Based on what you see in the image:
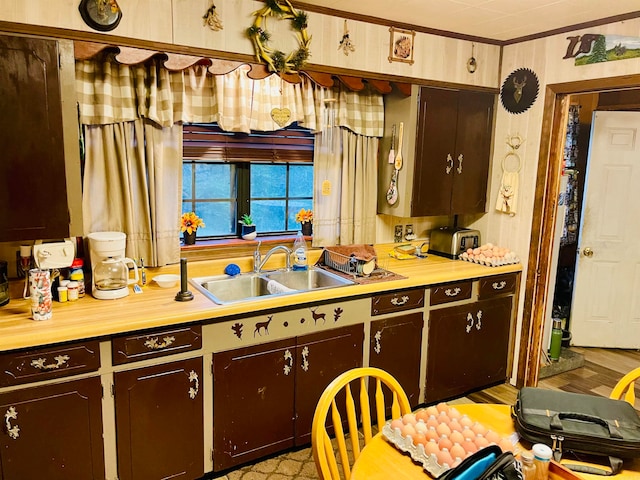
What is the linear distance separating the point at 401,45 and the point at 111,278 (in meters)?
2.16

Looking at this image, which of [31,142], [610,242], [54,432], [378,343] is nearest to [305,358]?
[378,343]

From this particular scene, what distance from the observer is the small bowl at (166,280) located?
267cm

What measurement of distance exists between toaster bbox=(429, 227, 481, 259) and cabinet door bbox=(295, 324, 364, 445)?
1.12 meters

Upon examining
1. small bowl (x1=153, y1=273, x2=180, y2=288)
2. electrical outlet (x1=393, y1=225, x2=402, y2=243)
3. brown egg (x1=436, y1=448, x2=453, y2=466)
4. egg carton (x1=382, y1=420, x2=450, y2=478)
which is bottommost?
egg carton (x1=382, y1=420, x2=450, y2=478)

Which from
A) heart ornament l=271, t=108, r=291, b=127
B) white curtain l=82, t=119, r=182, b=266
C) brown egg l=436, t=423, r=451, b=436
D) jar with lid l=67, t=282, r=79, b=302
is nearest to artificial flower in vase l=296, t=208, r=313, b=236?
heart ornament l=271, t=108, r=291, b=127

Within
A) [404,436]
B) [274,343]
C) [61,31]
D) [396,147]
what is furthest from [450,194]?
[61,31]

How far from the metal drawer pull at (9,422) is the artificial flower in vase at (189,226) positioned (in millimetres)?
1299

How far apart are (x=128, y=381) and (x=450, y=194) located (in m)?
2.37

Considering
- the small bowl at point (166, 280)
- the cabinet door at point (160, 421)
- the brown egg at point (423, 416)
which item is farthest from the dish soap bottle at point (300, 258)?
the brown egg at point (423, 416)

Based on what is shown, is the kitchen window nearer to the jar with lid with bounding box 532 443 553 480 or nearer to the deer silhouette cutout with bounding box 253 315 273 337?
the deer silhouette cutout with bounding box 253 315 273 337

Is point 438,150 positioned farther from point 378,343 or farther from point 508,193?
point 378,343

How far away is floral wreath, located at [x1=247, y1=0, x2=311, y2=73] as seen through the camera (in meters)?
2.63

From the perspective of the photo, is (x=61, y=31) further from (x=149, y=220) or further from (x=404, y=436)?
(x=404, y=436)

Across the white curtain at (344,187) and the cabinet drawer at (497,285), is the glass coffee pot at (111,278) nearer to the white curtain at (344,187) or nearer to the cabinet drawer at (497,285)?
the white curtain at (344,187)
